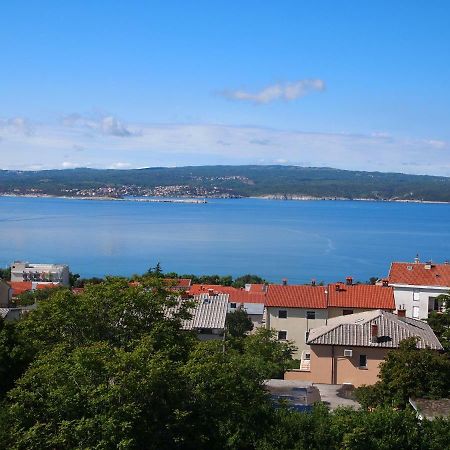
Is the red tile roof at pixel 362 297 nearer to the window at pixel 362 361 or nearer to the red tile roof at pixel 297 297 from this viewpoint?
the red tile roof at pixel 297 297

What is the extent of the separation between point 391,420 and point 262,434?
Result: 2.10 metres

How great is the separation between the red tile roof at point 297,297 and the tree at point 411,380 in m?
15.1

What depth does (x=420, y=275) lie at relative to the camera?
36.2m

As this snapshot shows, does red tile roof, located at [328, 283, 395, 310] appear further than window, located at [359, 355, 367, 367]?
Yes

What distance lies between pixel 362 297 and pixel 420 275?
6.00 metres

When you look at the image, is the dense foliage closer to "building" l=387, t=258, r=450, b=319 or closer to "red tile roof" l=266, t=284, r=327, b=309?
"red tile roof" l=266, t=284, r=327, b=309

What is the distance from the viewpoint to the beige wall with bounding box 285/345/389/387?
71.7 feet

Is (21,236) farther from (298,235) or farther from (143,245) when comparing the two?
(298,235)

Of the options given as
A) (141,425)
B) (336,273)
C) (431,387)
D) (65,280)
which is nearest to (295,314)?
(431,387)

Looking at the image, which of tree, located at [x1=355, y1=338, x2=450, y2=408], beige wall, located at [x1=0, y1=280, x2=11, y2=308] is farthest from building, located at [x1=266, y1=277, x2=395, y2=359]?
beige wall, located at [x1=0, y1=280, x2=11, y2=308]

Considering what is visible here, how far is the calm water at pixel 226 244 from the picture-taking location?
8888cm

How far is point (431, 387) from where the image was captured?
15766 millimetres

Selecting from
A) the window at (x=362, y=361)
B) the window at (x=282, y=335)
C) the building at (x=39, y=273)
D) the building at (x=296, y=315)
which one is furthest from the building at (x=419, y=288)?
the building at (x=39, y=273)

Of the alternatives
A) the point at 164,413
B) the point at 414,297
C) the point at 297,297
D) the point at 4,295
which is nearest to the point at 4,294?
the point at 4,295
